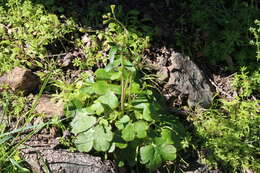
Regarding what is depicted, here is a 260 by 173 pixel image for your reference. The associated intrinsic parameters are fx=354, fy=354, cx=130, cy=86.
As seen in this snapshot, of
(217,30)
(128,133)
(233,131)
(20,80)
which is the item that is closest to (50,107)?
(20,80)

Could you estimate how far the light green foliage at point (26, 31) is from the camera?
10.5 feet

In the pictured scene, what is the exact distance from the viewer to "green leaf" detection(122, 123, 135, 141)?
246 centimetres

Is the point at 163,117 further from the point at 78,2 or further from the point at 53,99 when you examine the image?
the point at 78,2

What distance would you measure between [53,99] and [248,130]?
5.38 feet

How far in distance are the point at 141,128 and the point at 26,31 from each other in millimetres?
1619

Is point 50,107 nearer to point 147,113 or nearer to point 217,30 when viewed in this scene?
point 147,113

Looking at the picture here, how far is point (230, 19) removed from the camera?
368 cm

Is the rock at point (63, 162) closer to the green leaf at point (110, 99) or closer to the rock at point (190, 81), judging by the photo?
the green leaf at point (110, 99)

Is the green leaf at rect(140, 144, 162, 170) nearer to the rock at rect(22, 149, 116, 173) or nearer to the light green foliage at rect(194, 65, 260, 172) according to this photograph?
the rock at rect(22, 149, 116, 173)

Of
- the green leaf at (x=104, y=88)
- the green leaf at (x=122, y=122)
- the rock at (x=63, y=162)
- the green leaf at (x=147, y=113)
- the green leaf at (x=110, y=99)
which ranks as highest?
the green leaf at (x=104, y=88)

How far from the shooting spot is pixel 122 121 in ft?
8.27

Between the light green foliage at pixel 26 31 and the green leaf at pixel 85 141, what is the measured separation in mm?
936

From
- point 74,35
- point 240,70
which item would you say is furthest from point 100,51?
point 240,70

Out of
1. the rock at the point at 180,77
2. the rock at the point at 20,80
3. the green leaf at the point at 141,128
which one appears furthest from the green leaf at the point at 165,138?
the rock at the point at 20,80
